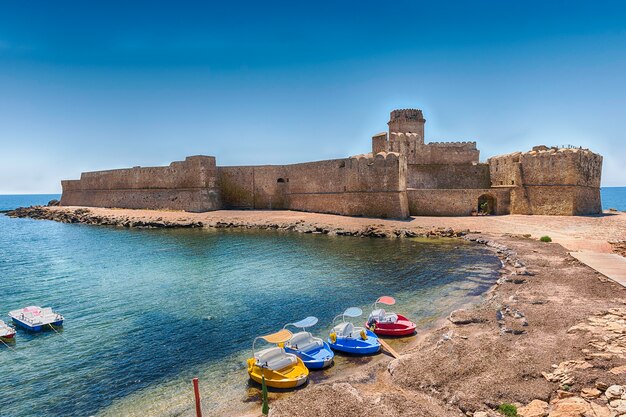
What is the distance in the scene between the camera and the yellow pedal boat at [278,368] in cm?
795

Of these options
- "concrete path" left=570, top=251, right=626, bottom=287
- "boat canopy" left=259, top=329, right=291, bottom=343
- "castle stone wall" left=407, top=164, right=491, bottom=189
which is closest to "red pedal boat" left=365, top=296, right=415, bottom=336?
"boat canopy" left=259, top=329, right=291, bottom=343

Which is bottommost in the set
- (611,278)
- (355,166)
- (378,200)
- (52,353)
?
(52,353)

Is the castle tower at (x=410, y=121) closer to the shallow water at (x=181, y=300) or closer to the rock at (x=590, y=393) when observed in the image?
the shallow water at (x=181, y=300)

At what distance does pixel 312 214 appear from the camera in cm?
3534

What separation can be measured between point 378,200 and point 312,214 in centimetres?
659

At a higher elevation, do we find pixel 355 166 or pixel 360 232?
pixel 355 166

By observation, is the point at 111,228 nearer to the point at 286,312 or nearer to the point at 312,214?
the point at 312,214

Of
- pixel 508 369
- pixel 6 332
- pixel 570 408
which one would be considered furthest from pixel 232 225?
pixel 570 408

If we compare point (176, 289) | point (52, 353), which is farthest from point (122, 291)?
point (52, 353)

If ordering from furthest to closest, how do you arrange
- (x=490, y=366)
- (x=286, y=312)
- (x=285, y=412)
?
(x=286, y=312)
(x=490, y=366)
(x=285, y=412)

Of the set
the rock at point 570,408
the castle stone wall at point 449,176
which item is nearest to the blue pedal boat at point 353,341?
the rock at point 570,408

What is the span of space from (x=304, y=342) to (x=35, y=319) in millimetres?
7787

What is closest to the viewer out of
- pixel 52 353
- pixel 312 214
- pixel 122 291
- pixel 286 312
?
pixel 52 353

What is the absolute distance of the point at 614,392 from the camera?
5918 mm
